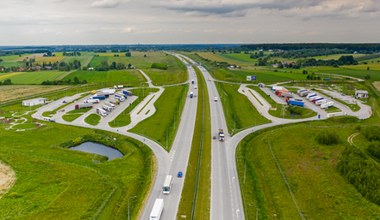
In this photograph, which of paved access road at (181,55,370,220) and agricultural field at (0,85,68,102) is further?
agricultural field at (0,85,68,102)

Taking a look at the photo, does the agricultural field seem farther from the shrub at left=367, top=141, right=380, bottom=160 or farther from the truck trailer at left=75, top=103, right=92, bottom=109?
the shrub at left=367, top=141, right=380, bottom=160

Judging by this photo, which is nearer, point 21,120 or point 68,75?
point 21,120

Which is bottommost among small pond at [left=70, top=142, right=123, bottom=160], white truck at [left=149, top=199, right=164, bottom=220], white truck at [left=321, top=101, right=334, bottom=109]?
small pond at [left=70, top=142, right=123, bottom=160]

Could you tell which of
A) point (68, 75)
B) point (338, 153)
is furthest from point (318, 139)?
point (68, 75)

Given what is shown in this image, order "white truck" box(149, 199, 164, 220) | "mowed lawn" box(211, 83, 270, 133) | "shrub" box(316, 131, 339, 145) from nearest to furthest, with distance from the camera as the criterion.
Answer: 1. "white truck" box(149, 199, 164, 220)
2. "shrub" box(316, 131, 339, 145)
3. "mowed lawn" box(211, 83, 270, 133)

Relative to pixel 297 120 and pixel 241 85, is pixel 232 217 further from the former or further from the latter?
pixel 241 85

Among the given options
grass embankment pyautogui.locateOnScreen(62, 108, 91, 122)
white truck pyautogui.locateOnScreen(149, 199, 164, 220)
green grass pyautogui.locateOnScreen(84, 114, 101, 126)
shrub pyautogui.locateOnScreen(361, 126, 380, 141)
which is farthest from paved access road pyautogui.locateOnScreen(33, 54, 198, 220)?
shrub pyautogui.locateOnScreen(361, 126, 380, 141)

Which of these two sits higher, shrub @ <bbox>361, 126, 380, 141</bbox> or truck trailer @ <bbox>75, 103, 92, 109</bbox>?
truck trailer @ <bbox>75, 103, 92, 109</bbox>
